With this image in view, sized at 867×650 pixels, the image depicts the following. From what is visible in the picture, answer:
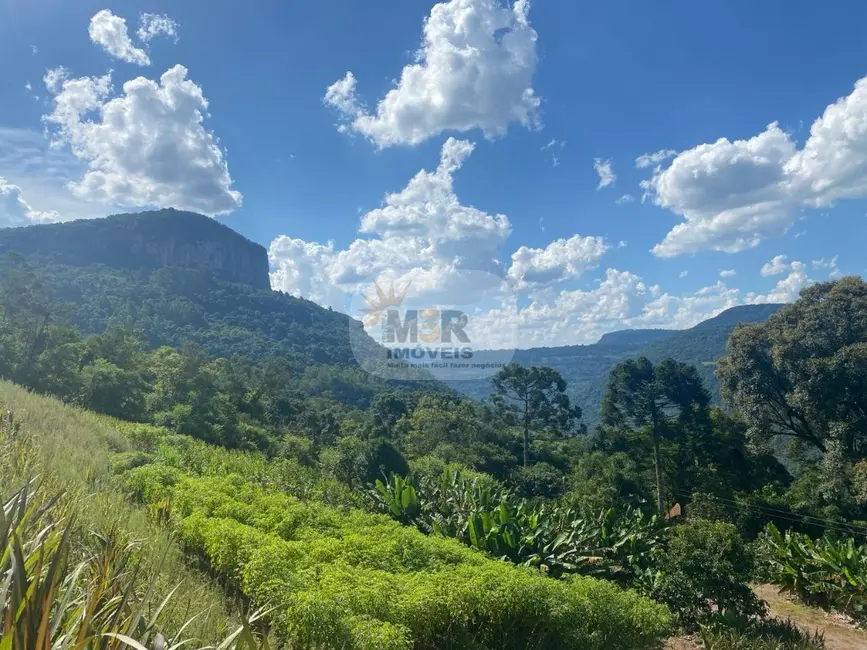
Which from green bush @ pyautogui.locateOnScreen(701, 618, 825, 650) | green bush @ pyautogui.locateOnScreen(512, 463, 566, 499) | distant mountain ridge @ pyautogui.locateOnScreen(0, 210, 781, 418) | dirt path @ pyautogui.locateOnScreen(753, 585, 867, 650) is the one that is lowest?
green bush @ pyautogui.locateOnScreen(512, 463, 566, 499)

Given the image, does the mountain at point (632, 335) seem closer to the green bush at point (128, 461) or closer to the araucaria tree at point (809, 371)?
the araucaria tree at point (809, 371)

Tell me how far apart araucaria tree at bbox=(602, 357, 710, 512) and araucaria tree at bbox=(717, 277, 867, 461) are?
3.28 metres

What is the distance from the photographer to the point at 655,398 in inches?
922

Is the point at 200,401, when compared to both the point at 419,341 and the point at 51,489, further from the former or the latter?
the point at 51,489

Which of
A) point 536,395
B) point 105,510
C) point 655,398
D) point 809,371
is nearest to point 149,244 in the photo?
point 536,395

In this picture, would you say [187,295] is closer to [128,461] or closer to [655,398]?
[655,398]

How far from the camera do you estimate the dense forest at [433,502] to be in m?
3.47

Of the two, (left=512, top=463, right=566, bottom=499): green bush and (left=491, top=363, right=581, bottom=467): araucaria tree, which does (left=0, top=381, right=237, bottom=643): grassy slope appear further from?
(left=491, top=363, right=581, bottom=467): araucaria tree

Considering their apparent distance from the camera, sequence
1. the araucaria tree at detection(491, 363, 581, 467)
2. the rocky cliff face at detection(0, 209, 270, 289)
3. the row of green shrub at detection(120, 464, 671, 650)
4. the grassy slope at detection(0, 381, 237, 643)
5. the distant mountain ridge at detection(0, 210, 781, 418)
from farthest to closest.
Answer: the rocky cliff face at detection(0, 209, 270, 289) → the distant mountain ridge at detection(0, 210, 781, 418) → the araucaria tree at detection(491, 363, 581, 467) → the row of green shrub at detection(120, 464, 671, 650) → the grassy slope at detection(0, 381, 237, 643)

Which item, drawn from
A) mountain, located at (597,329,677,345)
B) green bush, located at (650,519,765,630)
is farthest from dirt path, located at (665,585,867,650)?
mountain, located at (597,329,677,345)

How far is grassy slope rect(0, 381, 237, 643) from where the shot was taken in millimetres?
3148

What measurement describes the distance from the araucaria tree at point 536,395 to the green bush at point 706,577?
22.8m

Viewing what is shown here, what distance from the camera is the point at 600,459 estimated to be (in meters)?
22.5

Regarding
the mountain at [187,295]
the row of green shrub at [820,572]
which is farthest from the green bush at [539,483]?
the mountain at [187,295]
